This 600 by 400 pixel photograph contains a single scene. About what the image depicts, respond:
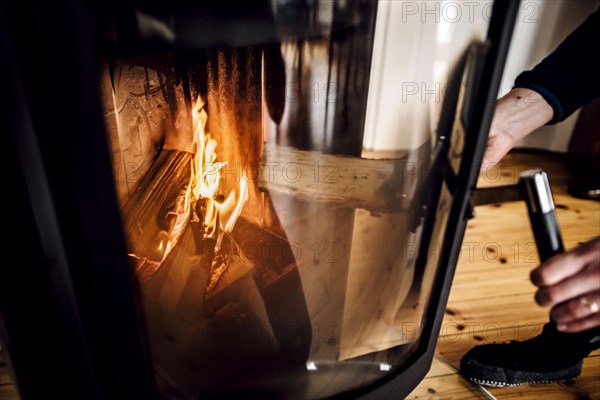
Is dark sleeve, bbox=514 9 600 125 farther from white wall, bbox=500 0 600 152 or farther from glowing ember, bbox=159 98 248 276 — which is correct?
white wall, bbox=500 0 600 152

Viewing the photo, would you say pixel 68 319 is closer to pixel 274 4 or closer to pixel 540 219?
pixel 274 4

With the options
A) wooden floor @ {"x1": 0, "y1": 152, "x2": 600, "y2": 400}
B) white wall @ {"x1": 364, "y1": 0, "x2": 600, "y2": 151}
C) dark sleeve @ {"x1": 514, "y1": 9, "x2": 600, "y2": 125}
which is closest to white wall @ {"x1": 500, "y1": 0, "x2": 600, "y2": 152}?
wooden floor @ {"x1": 0, "y1": 152, "x2": 600, "y2": 400}

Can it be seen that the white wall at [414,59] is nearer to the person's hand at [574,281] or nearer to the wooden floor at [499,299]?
the person's hand at [574,281]

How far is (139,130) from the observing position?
0.74 m

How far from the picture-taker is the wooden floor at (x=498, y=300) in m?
0.94

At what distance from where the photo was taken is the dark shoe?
938mm

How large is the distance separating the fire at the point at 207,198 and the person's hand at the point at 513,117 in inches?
17.0

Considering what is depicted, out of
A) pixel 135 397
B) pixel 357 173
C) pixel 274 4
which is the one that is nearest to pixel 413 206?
pixel 357 173

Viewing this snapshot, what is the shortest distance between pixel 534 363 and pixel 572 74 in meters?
0.56

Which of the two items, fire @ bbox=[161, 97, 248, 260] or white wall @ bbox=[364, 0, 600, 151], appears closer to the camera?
white wall @ bbox=[364, 0, 600, 151]

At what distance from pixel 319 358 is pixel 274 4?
561 millimetres

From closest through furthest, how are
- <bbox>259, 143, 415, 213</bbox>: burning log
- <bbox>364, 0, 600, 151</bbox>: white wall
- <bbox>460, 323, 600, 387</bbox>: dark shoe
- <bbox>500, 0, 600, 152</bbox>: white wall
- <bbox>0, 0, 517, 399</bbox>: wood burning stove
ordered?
<bbox>0, 0, 517, 399</bbox>: wood burning stove < <bbox>364, 0, 600, 151</bbox>: white wall < <bbox>259, 143, 415, 213</bbox>: burning log < <bbox>460, 323, 600, 387</bbox>: dark shoe < <bbox>500, 0, 600, 152</bbox>: white wall

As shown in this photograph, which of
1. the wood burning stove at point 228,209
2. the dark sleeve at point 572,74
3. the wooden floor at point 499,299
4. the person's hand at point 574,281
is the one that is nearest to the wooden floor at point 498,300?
the wooden floor at point 499,299

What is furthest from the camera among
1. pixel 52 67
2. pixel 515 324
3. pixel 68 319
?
pixel 515 324
